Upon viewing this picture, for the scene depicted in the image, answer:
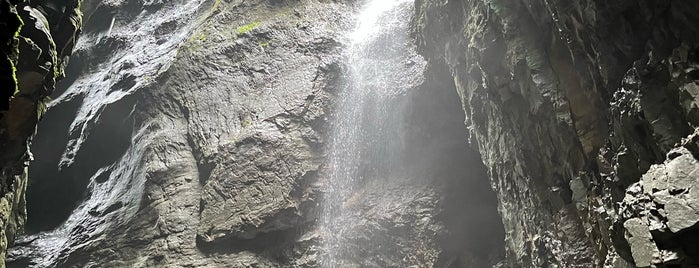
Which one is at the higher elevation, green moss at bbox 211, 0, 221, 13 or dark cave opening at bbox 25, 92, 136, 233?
green moss at bbox 211, 0, 221, 13

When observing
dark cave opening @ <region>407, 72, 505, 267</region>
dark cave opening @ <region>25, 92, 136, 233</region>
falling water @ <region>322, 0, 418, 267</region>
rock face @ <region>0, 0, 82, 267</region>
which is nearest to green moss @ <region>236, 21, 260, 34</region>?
falling water @ <region>322, 0, 418, 267</region>

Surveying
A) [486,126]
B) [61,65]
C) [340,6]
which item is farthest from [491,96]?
[340,6]

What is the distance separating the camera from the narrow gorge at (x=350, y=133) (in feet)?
18.3

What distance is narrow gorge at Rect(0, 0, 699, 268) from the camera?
5.59 metres

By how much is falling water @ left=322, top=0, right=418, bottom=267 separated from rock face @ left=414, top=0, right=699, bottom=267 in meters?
4.97

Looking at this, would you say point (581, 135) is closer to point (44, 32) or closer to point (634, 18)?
point (634, 18)

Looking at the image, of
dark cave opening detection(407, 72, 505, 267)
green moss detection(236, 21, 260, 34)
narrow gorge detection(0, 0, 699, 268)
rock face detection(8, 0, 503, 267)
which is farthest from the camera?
green moss detection(236, 21, 260, 34)

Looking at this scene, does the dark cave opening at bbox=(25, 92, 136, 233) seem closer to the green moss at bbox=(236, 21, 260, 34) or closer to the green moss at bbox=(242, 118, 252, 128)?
the green moss at bbox=(242, 118, 252, 128)

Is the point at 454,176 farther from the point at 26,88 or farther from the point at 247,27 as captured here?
the point at 26,88

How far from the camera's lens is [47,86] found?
10289 millimetres

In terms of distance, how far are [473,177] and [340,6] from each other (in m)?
10.4

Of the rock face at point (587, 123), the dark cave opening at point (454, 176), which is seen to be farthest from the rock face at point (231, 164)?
the rock face at point (587, 123)

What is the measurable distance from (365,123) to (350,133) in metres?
0.74

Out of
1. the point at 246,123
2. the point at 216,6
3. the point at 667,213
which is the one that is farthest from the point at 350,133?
the point at 667,213
